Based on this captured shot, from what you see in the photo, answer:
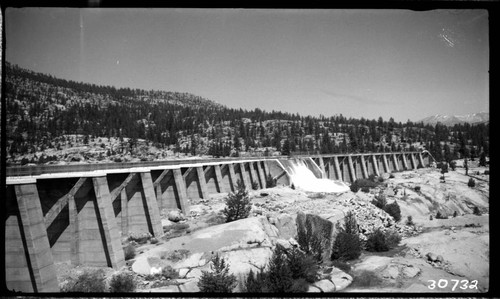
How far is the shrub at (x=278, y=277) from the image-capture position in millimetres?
9784

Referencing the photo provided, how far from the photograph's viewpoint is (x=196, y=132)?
79.2 meters

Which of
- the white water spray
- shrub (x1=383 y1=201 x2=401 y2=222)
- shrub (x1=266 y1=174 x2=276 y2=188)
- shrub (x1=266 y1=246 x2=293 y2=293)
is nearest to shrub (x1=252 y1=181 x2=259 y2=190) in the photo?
shrub (x1=266 y1=174 x2=276 y2=188)

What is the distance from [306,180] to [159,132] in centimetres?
4294

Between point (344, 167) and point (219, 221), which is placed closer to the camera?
point (219, 221)

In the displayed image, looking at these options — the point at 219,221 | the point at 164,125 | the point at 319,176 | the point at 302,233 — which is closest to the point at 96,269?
the point at 219,221

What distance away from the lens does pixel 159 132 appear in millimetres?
70938

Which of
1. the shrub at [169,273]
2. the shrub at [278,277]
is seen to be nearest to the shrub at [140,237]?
the shrub at [169,273]

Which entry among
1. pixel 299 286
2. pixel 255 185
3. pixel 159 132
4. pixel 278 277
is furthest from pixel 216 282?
pixel 159 132

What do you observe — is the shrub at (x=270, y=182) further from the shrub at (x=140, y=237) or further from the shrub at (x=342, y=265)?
the shrub at (x=342, y=265)

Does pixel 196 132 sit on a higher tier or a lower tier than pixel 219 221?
higher

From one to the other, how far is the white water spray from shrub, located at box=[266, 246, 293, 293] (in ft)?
87.8

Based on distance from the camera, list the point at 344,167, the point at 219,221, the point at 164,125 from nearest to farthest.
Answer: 1. the point at 219,221
2. the point at 344,167
3. the point at 164,125
